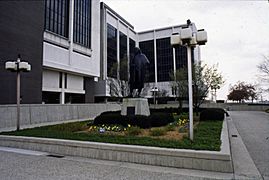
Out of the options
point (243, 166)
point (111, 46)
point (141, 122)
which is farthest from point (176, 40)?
point (111, 46)

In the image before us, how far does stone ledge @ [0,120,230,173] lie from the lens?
5.13 meters

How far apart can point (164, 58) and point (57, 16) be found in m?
37.6

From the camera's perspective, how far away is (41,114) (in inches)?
674

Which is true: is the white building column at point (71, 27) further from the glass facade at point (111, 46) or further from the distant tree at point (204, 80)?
the distant tree at point (204, 80)

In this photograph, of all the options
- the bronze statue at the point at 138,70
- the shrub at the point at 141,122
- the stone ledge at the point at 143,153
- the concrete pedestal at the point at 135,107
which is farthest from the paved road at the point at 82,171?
the bronze statue at the point at 138,70

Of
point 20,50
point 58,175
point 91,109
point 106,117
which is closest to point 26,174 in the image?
point 58,175

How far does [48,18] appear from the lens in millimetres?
34000

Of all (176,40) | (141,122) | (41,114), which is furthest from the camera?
(41,114)

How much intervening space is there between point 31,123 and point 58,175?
41.1ft

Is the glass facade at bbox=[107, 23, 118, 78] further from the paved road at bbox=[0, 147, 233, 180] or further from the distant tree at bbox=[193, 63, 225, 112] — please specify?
the paved road at bbox=[0, 147, 233, 180]

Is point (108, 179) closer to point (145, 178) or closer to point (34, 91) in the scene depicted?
point (145, 178)

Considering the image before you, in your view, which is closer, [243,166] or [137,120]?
[243,166]

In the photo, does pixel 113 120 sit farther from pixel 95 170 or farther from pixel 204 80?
pixel 204 80

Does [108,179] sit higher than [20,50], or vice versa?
[20,50]
